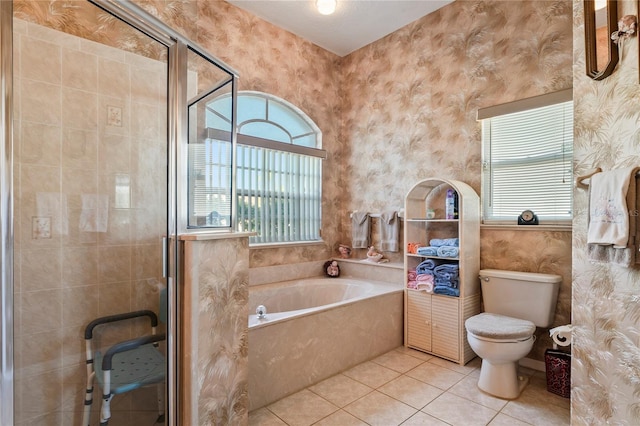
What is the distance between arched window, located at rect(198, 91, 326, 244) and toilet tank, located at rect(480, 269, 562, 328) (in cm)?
187

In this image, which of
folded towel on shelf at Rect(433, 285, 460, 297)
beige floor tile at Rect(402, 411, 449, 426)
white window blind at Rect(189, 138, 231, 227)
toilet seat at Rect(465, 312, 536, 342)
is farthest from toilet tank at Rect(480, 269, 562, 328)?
white window blind at Rect(189, 138, 231, 227)

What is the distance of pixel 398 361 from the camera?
2.69 metres

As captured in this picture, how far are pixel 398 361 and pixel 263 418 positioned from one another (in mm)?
1243

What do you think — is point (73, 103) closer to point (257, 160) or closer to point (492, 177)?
point (257, 160)

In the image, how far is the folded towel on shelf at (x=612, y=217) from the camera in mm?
1362

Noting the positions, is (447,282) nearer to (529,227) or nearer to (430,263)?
(430,263)

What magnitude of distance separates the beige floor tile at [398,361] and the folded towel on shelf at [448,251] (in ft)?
2.99

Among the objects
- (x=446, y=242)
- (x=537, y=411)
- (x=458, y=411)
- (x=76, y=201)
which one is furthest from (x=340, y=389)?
(x=76, y=201)

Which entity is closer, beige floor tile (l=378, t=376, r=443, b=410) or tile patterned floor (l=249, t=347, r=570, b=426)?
tile patterned floor (l=249, t=347, r=570, b=426)

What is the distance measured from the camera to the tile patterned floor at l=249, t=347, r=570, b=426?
6.27 ft

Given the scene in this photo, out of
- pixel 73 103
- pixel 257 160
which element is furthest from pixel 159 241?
pixel 257 160

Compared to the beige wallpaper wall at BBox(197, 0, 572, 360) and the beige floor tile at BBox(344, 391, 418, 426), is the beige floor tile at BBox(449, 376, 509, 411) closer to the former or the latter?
the beige floor tile at BBox(344, 391, 418, 426)

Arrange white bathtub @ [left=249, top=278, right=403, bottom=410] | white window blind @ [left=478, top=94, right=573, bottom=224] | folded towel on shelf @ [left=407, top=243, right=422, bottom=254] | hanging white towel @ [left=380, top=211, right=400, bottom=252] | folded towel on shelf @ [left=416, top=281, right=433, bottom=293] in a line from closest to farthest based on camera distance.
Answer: white bathtub @ [left=249, top=278, right=403, bottom=410] < white window blind @ [left=478, top=94, right=573, bottom=224] < folded towel on shelf @ [left=416, top=281, right=433, bottom=293] < folded towel on shelf @ [left=407, top=243, right=422, bottom=254] < hanging white towel @ [left=380, top=211, right=400, bottom=252]

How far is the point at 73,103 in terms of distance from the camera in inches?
66.7
